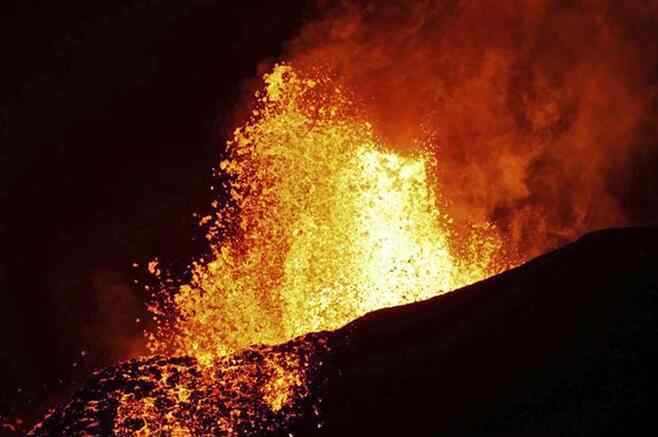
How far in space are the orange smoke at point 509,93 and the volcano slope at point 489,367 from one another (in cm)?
1153

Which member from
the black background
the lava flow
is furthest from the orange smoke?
the black background

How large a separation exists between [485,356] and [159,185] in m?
13.9

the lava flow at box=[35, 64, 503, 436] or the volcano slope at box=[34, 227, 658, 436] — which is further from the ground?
the lava flow at box=[35, 64, 503, 436]

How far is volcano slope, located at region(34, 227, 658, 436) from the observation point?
820cm

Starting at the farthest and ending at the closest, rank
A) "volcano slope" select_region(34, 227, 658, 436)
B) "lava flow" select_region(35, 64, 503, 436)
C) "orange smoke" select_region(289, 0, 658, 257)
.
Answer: "orange smoke" select_region(289, 0, 658, 257) → "lava flow" select_region(35, 64, 503, 436) → "volcano slope" select_region(34, 227, 658, 436)

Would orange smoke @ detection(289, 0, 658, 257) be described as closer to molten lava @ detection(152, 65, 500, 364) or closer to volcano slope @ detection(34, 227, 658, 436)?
molten lava @ detection(152, 65, 500, 364)

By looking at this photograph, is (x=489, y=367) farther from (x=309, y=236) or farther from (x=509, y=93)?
(x=509, y=93)

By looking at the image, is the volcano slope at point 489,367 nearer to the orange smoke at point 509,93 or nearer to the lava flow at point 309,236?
the lava flow at point 309,236


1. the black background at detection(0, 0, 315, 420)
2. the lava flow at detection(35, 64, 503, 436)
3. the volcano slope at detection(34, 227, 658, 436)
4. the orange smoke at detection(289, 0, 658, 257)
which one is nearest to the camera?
the volcano slope at detection(34, 227, 658, 436)

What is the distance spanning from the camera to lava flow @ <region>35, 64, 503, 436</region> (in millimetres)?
18984

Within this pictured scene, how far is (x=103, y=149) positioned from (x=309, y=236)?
233 inches

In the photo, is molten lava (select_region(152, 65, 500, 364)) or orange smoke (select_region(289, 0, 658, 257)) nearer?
molten lava (select_region(152, 65, 500, 364))

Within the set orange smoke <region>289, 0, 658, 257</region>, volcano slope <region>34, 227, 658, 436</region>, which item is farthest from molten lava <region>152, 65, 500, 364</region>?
volcano slope <region>34, 227, 658, 436</region>

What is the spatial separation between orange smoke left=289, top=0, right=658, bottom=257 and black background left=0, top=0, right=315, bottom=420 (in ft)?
7.85
